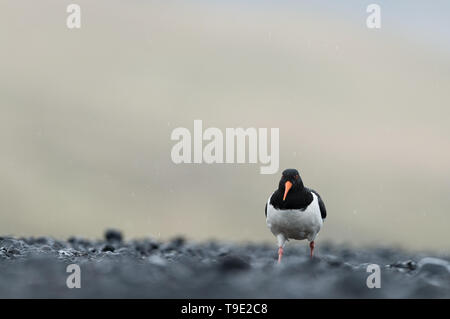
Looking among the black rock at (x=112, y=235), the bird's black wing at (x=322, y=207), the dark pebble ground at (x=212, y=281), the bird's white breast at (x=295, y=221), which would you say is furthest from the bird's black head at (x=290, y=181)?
the black rock at (x=112, y=235)

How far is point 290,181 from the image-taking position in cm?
1076

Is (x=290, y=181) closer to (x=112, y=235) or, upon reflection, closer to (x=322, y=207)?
(x=322, y=207)

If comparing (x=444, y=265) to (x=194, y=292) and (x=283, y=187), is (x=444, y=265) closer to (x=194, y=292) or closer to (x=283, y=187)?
(x=283, y=187)

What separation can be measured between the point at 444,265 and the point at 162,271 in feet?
13.0

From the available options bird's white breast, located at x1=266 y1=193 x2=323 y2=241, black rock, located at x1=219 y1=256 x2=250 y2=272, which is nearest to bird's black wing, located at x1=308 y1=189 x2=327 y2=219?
bird's white breast, located at x1=266 y1=193 x2=323 y2=241

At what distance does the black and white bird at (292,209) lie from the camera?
10.7 meters

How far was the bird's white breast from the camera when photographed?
35.2 feet

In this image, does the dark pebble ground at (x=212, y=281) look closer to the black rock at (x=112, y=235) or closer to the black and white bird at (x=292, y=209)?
the black and white bird at (x=292, y=209)

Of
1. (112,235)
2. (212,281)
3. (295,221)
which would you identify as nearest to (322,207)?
(295,221)

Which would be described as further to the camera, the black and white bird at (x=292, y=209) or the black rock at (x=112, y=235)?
the black rock at (x=112, y=235)

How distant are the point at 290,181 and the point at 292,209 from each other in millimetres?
497

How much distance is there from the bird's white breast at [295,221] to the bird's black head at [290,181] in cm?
37
